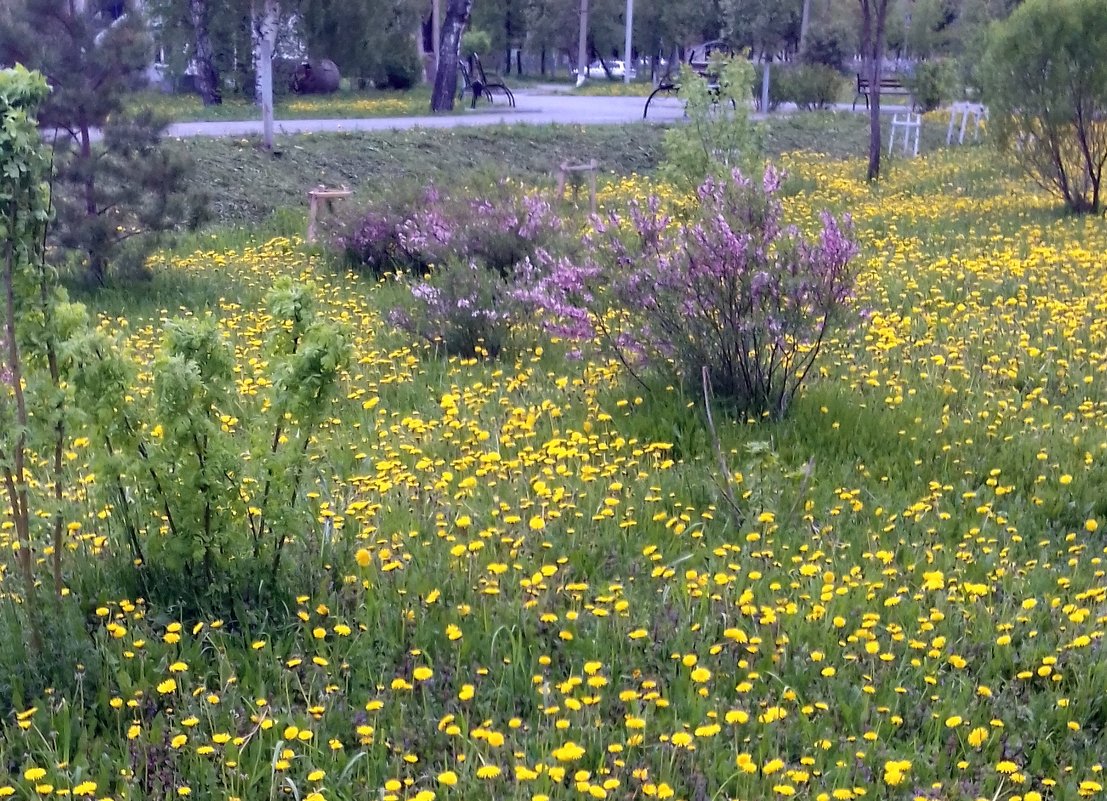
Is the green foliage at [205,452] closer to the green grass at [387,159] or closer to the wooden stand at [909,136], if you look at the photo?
the green grass at [387,159]

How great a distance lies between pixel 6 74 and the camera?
121 inches

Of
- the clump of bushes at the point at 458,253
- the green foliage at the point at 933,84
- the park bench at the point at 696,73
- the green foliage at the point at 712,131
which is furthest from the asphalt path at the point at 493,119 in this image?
the green foliage at the point at 933,84

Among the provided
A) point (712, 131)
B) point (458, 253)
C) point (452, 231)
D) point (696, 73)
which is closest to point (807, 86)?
point (696, 73)

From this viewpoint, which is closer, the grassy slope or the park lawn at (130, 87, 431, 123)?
the grassy slope

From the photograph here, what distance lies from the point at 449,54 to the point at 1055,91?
45.1ft

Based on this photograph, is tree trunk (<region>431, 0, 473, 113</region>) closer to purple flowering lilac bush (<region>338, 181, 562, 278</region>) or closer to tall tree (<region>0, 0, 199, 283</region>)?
purple flowering lilac bush (<region>338, 181, 562, 278</region>)

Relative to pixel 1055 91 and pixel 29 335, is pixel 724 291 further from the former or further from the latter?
pixel 1055 91

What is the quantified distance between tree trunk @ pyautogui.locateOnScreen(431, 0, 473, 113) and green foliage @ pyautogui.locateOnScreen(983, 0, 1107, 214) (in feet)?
40.6

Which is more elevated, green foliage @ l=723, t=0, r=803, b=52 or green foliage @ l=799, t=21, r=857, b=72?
green foliage @ l=723, t=0, r=803, b=52

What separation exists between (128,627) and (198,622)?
0.20 meters

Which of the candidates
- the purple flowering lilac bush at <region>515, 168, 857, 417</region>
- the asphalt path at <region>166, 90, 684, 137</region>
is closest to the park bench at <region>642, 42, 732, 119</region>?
the asphalt path at <region>166, 90, 684, 137</region>

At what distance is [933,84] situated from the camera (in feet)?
95.5

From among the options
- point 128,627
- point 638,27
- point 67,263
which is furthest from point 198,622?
point 638,27

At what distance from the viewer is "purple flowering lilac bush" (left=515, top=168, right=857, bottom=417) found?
17.7 feet
